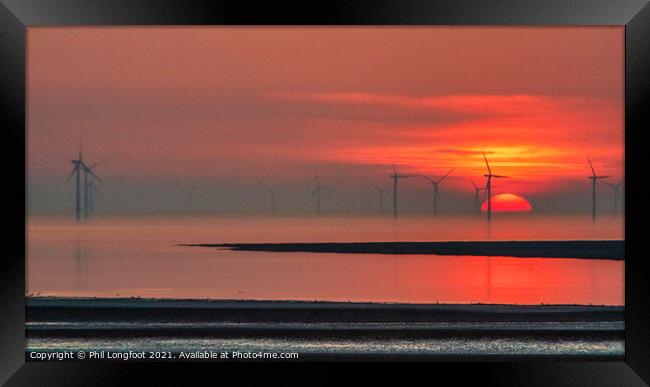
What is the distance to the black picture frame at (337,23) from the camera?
12.2 metres

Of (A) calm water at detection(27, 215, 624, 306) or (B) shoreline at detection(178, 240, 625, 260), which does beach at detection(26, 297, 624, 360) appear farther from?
(B) shoreline at detection(178, 240, 625, 260)

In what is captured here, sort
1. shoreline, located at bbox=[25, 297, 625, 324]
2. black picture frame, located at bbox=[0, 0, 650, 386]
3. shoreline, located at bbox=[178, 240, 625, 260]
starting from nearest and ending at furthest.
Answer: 1. black picture frame, located at bbox=[0, 0, 650, 386]
2. shoreline, located at bbox=[25, 297, 625, 324]
3. shoreline, located at bbox=[178, 240, 625, 260]

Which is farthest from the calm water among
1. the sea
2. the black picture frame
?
the black picture frame

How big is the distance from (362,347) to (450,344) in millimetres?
2438

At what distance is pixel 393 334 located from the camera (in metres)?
21.4

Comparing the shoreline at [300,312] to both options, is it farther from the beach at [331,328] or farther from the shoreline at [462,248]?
the shoreline at [462,248]

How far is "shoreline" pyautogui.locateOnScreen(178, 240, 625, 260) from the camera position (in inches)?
2415

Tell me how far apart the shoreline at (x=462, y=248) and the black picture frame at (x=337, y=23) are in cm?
4585

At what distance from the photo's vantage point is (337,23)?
12.2 metres

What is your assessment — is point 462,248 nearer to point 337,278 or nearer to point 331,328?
point 337,278

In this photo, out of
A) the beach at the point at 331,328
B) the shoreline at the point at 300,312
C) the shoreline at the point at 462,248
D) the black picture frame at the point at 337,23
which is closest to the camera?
the black picture frame at the point at 337,23

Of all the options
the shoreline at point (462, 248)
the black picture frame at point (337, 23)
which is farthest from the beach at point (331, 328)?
the shoreline at point (462, 248)

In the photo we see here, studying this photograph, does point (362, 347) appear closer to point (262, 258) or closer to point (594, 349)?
point (594, 349)

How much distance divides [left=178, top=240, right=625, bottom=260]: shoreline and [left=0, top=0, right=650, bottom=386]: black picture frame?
45.8 metres
